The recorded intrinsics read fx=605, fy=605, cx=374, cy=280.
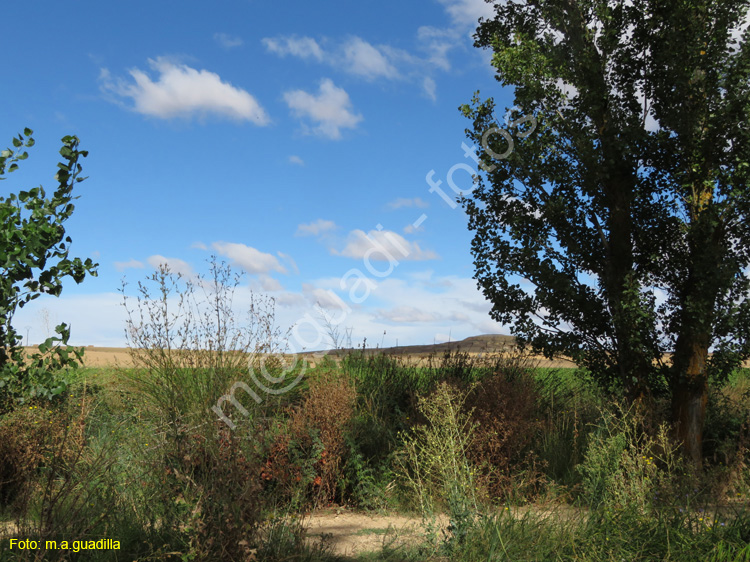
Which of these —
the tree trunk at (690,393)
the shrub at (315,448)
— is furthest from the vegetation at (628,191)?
the shrub at (315,448)

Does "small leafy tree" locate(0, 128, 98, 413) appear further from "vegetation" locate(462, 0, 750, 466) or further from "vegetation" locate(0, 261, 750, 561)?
"vegetation" locate(462, 0, 750, 466)

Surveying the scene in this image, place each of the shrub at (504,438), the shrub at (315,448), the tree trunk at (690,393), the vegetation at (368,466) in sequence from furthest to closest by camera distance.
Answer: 1. the tree trunk at (690,393)
2. the shrub at (504,438)
3. the shrub at (315,448)
4. the vegetation at (368,466)

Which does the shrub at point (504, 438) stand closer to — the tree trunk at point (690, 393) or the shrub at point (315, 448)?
the shrub at point (315, 448)

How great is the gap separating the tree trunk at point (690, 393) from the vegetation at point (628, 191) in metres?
0.01

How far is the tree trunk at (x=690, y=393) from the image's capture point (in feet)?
22.5

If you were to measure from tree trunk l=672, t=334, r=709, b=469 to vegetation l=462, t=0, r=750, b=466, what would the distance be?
15mm

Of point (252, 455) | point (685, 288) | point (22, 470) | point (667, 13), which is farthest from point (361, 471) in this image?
point (667, 13)

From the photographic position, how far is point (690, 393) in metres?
6.97

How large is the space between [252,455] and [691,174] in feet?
18.8

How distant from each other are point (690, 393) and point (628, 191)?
244 cm

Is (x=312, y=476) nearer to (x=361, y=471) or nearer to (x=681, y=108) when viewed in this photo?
(x=361, y=471)

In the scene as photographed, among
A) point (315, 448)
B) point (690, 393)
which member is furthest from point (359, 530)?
point (690, 393)

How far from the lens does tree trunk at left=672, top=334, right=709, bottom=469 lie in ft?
22.5

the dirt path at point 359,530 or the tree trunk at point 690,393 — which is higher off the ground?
the tree trunk at point 690,393
